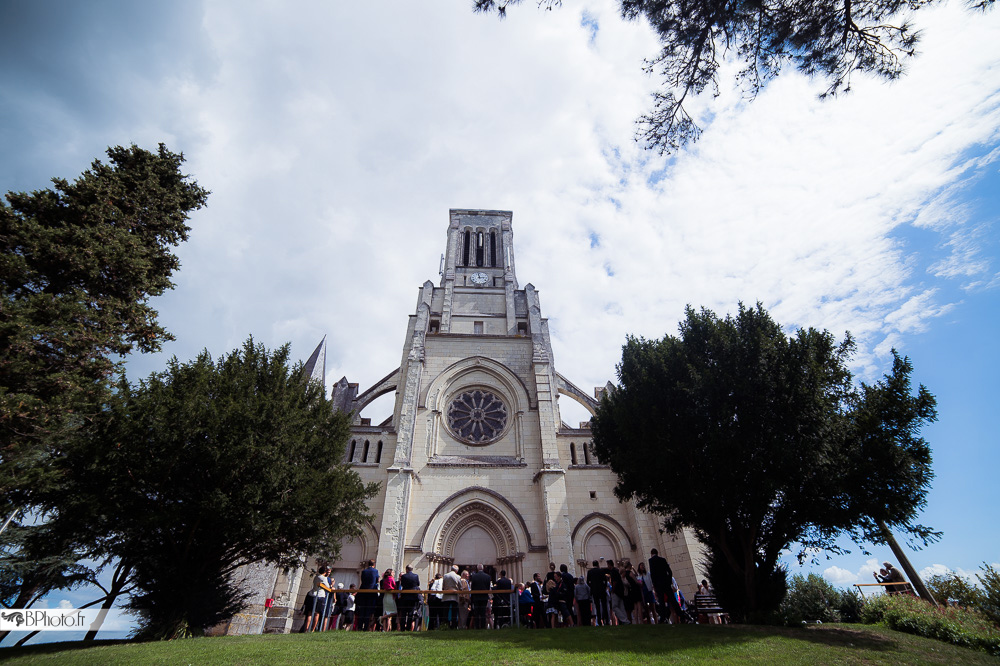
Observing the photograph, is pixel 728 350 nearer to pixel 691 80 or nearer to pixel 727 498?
pixel 727 498

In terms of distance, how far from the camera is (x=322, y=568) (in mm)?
9500

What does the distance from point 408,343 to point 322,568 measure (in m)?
13.8

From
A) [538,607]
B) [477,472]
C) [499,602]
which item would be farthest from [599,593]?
[477,472]

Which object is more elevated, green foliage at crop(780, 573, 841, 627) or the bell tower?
the bell tower

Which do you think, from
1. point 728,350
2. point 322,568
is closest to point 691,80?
point 728,350

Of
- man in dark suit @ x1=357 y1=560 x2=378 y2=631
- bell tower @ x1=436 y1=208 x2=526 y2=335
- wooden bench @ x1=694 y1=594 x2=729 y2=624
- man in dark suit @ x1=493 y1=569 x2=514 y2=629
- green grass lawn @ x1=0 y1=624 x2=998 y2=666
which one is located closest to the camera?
green grass lawn @ x1=0 y1=624 x2=998 y2=666

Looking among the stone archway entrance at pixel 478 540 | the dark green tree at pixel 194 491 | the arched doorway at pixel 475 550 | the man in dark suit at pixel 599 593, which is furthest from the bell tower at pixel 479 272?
the man in dark suit at pixel 599 593

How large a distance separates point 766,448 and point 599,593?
5014 millimetres

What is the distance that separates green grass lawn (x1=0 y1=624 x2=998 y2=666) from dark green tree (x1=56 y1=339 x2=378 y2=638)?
1635 millimetres

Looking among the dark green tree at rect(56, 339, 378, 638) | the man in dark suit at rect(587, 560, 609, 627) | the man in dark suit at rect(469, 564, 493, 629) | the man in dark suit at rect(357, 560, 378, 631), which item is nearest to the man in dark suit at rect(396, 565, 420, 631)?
the man in dark suit at rect(357, 560, 378, 631)

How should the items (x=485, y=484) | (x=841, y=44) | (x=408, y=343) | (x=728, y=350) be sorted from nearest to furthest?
(x=841, y=44) < (x=728, y=350) < (x=485, y=484) < (x=408, y=343)

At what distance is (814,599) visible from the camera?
11.3 metres

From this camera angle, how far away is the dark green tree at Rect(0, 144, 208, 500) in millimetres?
7230

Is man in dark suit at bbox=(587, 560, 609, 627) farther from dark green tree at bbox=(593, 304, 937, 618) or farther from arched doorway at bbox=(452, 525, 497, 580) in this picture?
arched doorway at bbox=(452, 525, 497, 580)
